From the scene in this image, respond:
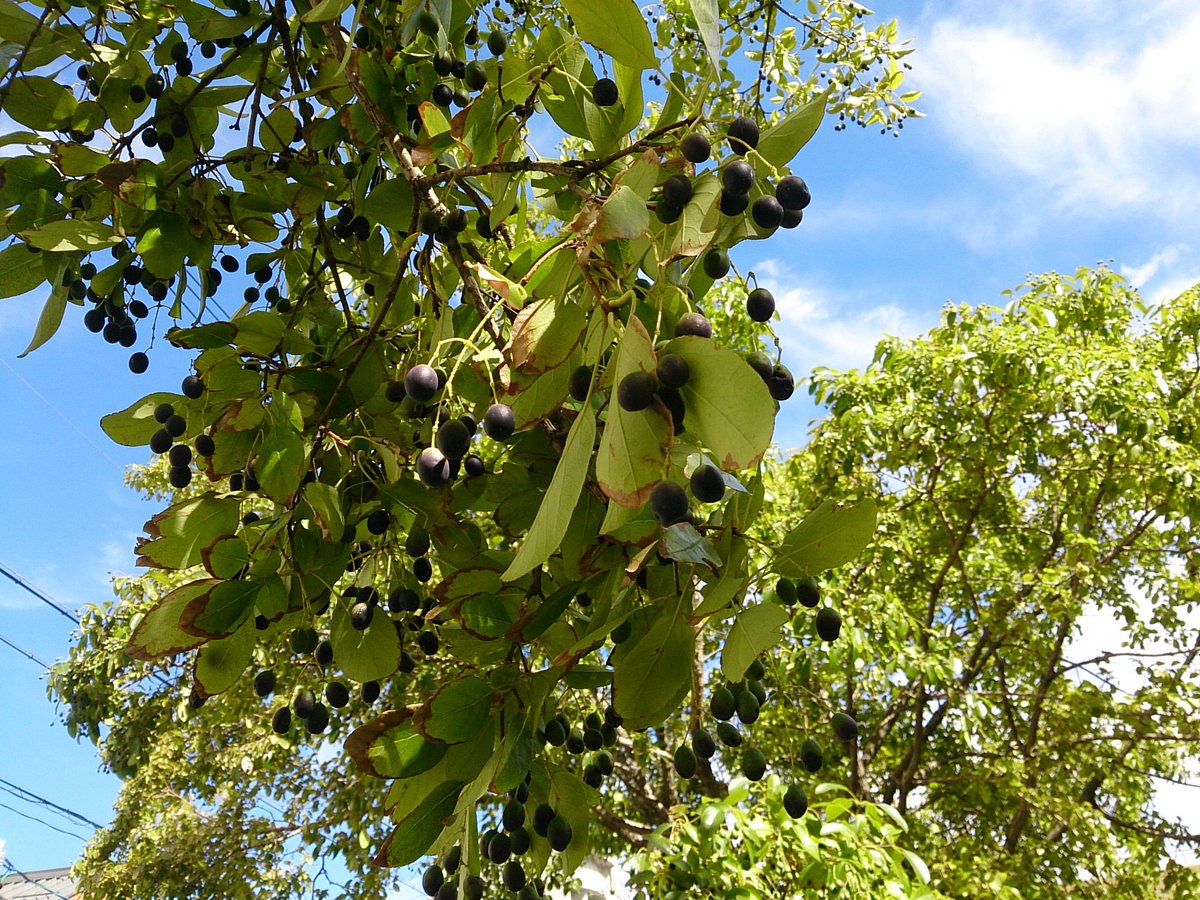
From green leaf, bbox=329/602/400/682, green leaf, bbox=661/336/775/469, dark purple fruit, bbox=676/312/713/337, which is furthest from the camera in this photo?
green leaf, bbox=329/602/400/682

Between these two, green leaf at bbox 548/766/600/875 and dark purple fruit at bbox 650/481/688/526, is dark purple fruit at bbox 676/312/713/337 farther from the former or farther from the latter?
green leaf at bbox 548/766/600/875

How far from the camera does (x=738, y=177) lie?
2.84 ft

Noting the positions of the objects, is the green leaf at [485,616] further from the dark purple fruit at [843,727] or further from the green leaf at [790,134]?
the green leaf at [790,134]

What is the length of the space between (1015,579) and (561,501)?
269 inches

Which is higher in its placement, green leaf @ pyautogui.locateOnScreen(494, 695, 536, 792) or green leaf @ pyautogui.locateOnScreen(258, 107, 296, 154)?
green leaf @ pyautogui.locateOnScreen(258, 107, 296, 154)

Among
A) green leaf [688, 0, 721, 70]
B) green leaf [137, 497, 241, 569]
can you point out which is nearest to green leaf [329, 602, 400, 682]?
green leaf [137, 497, 241, 569]

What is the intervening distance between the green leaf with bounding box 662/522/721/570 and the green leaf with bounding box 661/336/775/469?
0.14m

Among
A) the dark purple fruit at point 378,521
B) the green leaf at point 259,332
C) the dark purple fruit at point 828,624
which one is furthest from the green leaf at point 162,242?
the dark purple fruit at point 828,624

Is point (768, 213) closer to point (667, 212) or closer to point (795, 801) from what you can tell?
point (667, 212)

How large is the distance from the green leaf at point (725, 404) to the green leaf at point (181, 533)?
839 mm

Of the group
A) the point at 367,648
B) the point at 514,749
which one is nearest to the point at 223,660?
the point at 367,648

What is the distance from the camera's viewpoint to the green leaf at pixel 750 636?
892mm

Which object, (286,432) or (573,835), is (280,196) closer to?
(286,432)

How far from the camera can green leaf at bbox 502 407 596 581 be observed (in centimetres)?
78
